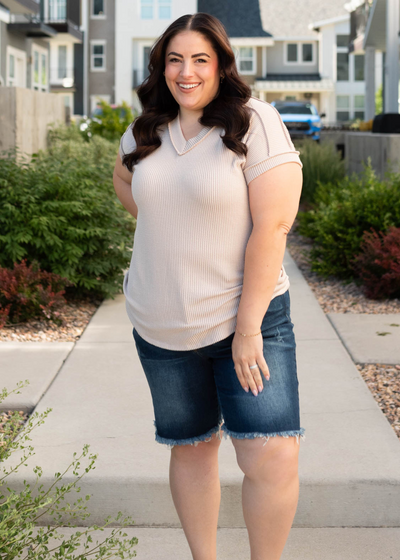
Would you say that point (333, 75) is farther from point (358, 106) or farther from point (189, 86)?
point (189, 86)

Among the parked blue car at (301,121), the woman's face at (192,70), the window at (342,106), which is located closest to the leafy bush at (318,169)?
the woman's face at (192,70)

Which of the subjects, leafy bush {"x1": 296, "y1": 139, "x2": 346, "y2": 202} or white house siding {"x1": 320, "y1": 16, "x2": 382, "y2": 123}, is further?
white house siding {"x1": 320, "y1": 16, "x2": 382, "y2": 123}

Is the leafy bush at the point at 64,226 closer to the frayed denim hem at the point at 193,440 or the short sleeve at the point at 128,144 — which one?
the short sleeve at the point at 128,144

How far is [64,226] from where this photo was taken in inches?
223

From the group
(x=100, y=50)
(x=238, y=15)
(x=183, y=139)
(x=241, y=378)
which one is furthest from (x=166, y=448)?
(x=238, y=15)

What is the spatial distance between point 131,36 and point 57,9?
637cm

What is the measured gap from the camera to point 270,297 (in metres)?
2.02

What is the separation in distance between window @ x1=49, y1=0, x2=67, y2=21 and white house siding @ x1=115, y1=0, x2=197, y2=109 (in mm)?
5604

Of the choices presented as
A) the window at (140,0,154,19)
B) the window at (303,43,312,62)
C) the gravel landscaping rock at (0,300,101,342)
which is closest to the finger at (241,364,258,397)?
the gravel landscaping rock at (0,300,101,342)

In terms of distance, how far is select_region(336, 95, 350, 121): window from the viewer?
1622 inches

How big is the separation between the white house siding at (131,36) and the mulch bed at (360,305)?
99.5 ft

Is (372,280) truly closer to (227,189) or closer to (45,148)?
(227,189)

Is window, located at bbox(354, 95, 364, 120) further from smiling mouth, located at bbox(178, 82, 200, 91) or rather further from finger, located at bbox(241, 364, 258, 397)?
finger, located at bbox(241, 364, 258, 397)

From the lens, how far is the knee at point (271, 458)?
2.05 meters
